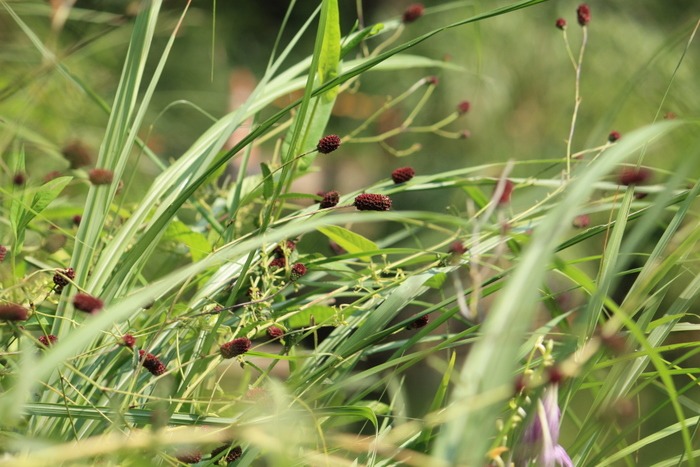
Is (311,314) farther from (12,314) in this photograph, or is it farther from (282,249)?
(12,314)

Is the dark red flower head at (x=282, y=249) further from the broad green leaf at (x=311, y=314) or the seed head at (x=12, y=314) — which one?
the seed head at (x=12, y=314)

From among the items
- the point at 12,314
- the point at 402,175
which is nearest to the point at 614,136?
the point at 402,175

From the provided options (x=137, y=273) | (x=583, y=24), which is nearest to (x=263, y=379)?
(x=137, y=273)

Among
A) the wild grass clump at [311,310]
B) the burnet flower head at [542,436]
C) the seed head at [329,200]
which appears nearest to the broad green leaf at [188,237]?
the wild grass clump at [311,310]

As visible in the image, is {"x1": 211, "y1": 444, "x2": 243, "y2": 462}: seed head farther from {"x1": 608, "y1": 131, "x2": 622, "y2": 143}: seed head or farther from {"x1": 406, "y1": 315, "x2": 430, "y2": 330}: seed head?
{"x1": 608, "y1": 131, "x2": 622, "y2": 143}: seed head

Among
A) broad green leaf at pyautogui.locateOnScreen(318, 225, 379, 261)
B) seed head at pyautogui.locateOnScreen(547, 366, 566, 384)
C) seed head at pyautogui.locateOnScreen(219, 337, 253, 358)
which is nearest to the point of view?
seed head at pyautogui.locateOnScreen(547, 366, 566, 384)

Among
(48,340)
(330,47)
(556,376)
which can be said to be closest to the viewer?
(556,376)

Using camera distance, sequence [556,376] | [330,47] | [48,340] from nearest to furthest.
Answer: [556,376]
[48,340]
[330,47]

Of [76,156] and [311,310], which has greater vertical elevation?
[76,156]

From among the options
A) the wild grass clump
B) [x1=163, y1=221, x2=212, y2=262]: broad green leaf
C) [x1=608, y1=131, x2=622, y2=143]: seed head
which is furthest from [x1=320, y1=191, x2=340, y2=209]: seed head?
[x1=608, y1=131, x2=622, y2=143]: seed head

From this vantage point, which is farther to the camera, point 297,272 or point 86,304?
point 297,272

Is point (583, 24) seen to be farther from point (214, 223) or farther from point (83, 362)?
point (83, 362)
